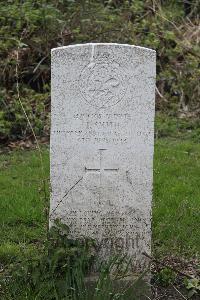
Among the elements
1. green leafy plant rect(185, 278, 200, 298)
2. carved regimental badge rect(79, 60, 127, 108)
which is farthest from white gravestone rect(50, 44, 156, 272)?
green leafy plant rect(185, 278, 200, 298)

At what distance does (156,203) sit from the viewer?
6.13 metres

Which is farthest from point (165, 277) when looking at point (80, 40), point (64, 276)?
point (80, 40)

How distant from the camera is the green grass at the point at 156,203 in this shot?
525cm

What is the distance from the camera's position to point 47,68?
1022cm

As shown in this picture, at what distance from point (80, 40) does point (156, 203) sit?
16.0ft

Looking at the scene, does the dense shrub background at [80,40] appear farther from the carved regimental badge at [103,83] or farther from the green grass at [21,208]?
the carved regimental badge at [103,83]

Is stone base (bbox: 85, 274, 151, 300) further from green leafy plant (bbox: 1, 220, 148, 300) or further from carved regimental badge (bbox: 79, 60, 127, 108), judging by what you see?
carved regimental badge (bbox: 79, 60, 127, 108)

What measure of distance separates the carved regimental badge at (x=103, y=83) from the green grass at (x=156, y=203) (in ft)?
3.19

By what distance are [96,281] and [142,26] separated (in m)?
7.10

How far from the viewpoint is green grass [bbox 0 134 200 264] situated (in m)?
5.25

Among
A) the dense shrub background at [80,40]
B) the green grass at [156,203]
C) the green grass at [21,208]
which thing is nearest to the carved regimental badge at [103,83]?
the green grass at [21,208]

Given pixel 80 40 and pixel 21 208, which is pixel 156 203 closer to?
pixel 21 208

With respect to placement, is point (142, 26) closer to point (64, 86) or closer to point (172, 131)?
point (172, 131)

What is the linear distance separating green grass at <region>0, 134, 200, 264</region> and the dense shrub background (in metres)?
1.75
